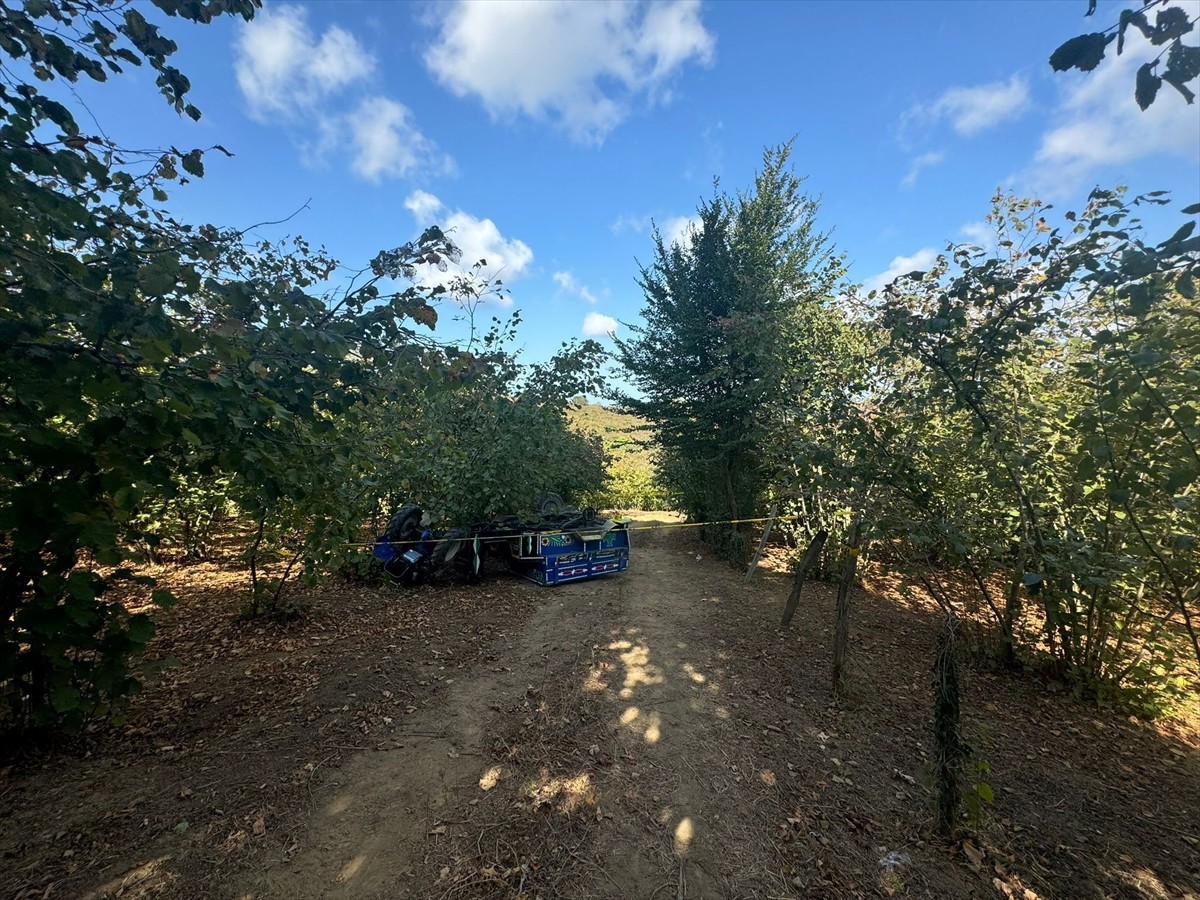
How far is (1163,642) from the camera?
3576mm

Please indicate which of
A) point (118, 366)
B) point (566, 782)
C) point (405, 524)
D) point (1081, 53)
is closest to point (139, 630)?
point (118, 366)

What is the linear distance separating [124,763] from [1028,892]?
4.72m

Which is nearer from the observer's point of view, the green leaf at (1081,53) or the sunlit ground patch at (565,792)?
the green leaf at (1081,53)

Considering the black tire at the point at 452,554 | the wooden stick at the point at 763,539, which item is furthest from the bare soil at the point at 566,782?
the wooden stick at the point at 763,539

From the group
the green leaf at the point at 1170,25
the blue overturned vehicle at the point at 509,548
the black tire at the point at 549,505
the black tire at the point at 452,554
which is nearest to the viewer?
the green leaf at the point at 1170,25

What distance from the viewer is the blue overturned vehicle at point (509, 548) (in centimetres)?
627

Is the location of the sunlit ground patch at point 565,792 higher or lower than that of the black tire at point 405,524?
lower

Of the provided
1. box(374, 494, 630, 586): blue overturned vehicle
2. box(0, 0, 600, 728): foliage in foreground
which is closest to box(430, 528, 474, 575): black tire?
box(374, 494, 630, 586): blue overturned vehicle

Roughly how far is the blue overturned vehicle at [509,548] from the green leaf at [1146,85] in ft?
20.4

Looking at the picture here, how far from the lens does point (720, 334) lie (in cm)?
932

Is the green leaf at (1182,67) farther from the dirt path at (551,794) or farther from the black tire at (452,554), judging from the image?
the black tire at (452,554)

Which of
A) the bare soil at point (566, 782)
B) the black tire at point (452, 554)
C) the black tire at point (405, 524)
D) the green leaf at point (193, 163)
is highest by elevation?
the green leaf at point (193, 163)

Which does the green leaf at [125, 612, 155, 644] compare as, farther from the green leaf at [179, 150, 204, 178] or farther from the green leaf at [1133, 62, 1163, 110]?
the green leaf at [1133, 62, 1163, 110]

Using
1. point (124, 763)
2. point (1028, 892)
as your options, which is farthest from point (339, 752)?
point (1028, 892)
